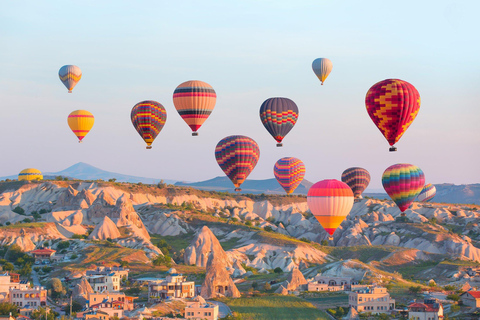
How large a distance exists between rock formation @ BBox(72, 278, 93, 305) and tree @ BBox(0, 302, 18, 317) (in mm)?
8363

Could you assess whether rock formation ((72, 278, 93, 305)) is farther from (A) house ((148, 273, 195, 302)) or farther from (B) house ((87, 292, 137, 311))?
(A) house ((148, 273, 195, 302))

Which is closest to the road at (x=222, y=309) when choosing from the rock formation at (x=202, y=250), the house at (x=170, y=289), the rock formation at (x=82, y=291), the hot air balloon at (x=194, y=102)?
the house at (x=170, y=289)

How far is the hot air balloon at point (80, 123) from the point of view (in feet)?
518

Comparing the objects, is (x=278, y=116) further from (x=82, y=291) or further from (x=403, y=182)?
(x=82, y=291)

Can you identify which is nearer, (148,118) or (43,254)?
(148,118)

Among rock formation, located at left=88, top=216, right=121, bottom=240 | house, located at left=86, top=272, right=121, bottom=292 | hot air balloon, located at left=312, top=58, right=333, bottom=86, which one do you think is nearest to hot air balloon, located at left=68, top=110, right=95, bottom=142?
rock formation, located at left=88, top=216, right=121, bottom=240

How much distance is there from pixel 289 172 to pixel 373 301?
56.2 m

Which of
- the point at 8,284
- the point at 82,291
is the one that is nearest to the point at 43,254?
the point at 8,284

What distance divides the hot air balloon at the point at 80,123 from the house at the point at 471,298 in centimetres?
7257

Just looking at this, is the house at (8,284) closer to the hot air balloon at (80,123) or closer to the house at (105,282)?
the house at (105,282)

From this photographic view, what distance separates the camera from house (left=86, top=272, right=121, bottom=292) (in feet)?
406

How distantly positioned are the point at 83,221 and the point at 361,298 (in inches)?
3288

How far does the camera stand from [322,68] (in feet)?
465

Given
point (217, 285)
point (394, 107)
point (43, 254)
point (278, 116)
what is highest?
point (278, 116)
